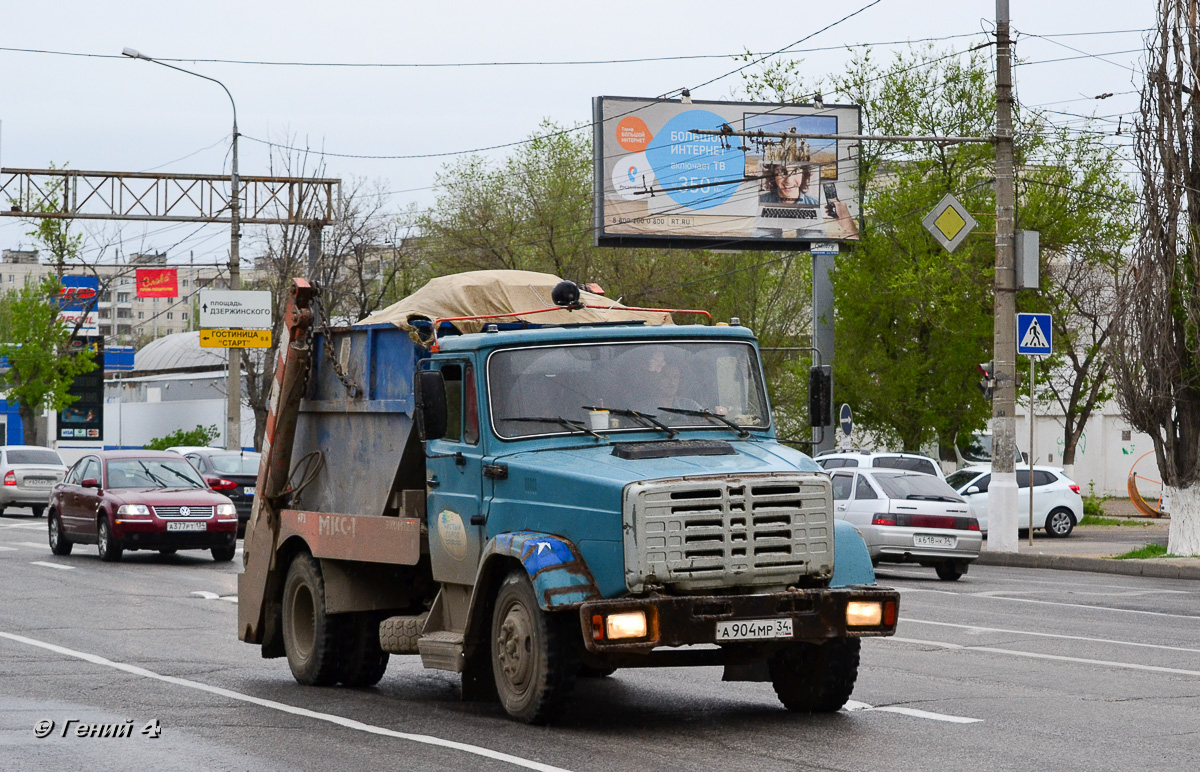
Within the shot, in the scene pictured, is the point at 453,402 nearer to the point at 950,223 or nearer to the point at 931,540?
the point at 931,540

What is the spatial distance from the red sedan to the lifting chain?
1239 centimetres

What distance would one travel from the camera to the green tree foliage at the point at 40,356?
58.4m

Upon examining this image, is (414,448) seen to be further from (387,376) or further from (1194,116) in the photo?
(1194,116)

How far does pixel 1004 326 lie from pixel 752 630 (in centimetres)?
1768

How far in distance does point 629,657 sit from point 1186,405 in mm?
17646

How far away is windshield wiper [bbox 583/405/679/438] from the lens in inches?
368

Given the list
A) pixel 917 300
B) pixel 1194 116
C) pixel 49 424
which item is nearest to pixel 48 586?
pixel 1194 116

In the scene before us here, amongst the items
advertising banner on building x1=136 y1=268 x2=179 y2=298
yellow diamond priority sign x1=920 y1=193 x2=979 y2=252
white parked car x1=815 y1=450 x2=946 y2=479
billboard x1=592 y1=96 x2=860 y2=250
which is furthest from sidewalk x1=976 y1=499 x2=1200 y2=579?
advertising banner on building x1=136 y1=268 x2=179 y2=298

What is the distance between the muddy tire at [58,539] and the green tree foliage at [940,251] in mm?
19241

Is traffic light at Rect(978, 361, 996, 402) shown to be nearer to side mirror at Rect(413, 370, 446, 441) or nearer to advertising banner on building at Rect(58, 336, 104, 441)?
side mirror at Rect(413, 370, 446, 441)

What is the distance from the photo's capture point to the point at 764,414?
982 centimetres

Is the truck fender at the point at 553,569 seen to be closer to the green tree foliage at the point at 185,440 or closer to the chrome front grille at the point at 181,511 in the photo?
the chrome front grille at the point at 181,511

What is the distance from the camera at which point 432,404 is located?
9461mm

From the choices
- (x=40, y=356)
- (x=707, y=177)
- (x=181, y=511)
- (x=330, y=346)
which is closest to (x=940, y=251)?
(x=707, y=177)
